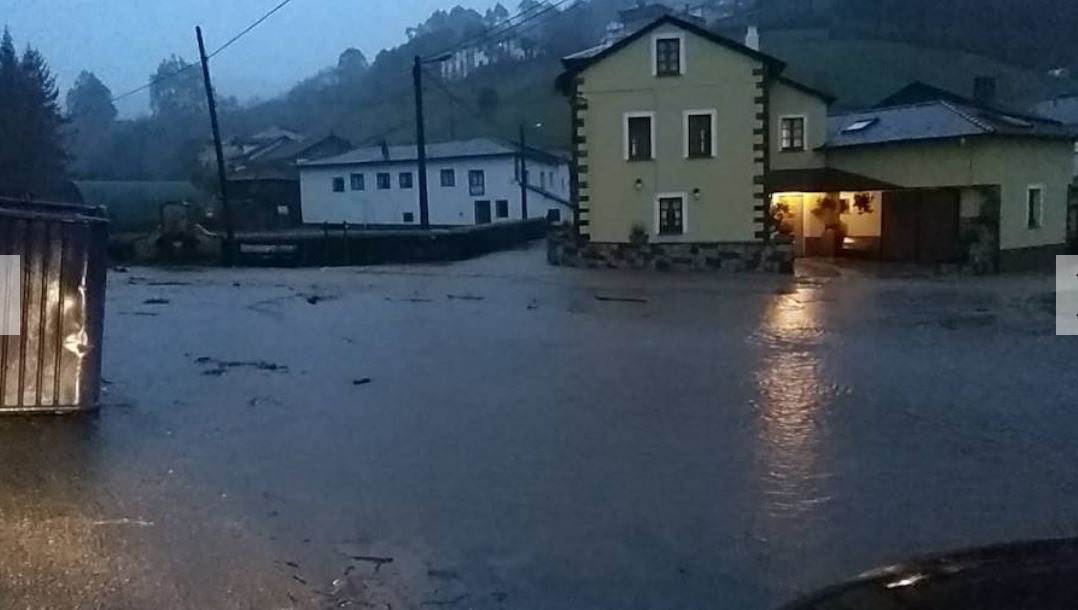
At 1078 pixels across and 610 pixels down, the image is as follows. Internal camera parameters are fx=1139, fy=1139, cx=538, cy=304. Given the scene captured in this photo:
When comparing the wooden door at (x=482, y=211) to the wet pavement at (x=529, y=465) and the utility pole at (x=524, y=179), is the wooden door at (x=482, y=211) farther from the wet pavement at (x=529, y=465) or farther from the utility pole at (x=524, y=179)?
the wet pavement at (x=529, y=465)

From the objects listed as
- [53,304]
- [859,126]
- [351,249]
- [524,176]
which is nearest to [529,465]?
[53,304]

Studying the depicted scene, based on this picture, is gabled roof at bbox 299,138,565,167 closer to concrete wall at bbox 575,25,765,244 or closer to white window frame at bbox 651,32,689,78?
concrete wall at bbox 575,25,765,244

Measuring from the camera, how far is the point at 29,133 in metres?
43.9

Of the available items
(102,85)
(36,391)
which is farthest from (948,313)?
(102,85)

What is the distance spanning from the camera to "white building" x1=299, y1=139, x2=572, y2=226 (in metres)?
58.8

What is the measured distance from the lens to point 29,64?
52.4 meters

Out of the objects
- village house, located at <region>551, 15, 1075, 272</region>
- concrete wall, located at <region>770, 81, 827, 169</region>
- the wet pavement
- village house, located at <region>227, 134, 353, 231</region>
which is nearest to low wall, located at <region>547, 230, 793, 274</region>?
village house, located at <region>551, 15, 1075, 272</region>

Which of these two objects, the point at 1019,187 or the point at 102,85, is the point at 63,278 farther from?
the point at 102,85

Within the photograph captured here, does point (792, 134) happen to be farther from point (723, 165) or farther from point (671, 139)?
point (671, 139)

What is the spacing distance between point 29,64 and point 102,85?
31.3m

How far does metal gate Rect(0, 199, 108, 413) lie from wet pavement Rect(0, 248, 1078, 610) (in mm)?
319

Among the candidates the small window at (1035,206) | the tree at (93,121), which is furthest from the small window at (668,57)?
the tree at (93,121)

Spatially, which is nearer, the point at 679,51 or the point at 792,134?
the point at 679,51

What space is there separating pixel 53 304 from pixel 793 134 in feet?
96.1
